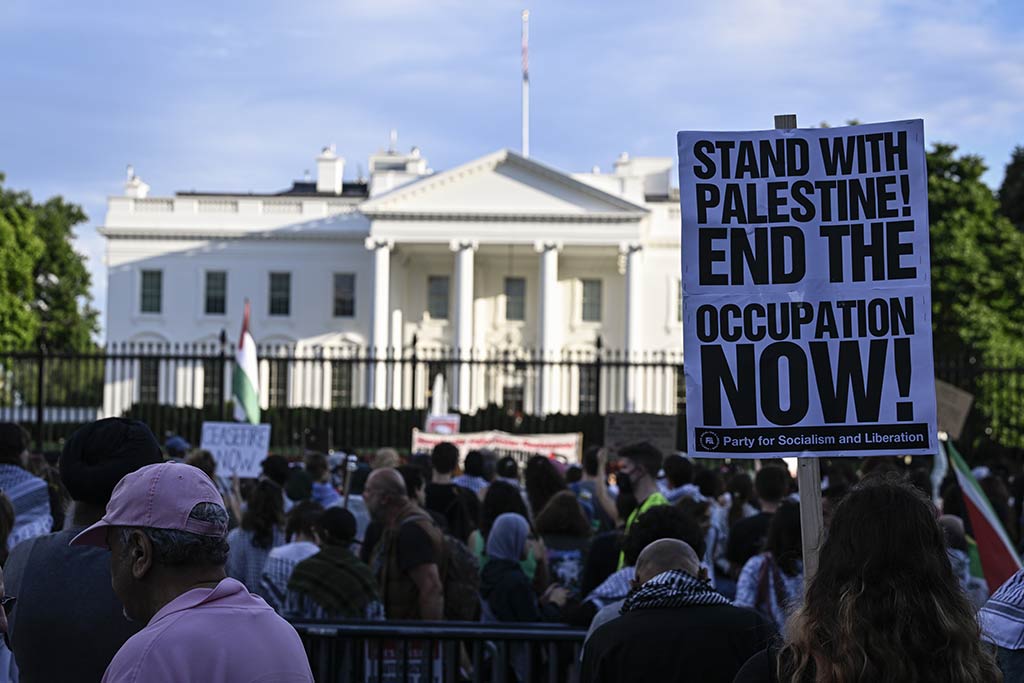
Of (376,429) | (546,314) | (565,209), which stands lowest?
(376,429)

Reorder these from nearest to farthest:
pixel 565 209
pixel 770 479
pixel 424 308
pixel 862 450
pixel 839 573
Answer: pixel 839 573 < pixel 862 450 < pixel 770 479 < pixel 565 209 < pixel 424 308

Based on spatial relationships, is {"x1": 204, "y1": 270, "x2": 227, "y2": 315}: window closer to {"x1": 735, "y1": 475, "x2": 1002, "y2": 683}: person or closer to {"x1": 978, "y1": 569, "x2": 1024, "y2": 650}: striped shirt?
{"x1": 978, "y1": 569, "x2": 1024, "y2": 650}: striped shirt

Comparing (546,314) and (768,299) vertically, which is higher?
(546,314)

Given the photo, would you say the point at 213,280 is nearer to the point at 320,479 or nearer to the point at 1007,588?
the point at 320,479

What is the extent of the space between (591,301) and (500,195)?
6.15 m

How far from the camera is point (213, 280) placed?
5147 centimetres

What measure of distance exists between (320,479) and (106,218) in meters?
43.4

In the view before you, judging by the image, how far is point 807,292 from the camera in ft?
12.6

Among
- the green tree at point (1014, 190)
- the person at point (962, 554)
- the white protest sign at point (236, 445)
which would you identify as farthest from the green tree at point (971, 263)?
the person at point (962, 554)

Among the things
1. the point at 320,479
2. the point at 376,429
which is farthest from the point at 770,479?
the point at 376,429

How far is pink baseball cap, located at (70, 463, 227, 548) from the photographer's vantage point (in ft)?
8.70

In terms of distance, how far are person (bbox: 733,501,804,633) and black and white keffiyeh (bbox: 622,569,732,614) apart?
1667mm

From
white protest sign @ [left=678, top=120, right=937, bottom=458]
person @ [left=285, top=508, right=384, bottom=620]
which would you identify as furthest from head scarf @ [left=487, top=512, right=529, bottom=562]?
white protest sign @ [left=678, top=120, right=937, bottom=458]

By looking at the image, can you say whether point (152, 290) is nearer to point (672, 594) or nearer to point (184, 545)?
point (672, 594)
